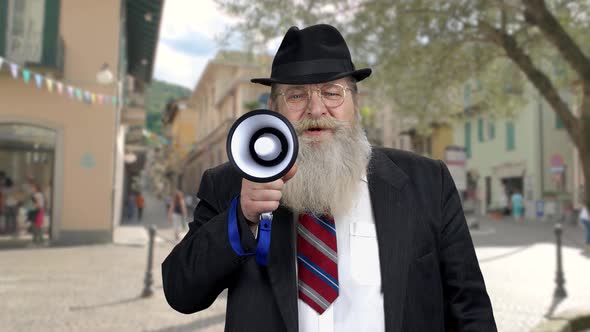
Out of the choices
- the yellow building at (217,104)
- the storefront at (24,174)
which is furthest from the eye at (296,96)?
the yellow building at (217,104)

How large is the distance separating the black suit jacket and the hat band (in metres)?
0.44

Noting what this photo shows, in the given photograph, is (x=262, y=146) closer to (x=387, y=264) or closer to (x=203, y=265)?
(x=203, y=265)

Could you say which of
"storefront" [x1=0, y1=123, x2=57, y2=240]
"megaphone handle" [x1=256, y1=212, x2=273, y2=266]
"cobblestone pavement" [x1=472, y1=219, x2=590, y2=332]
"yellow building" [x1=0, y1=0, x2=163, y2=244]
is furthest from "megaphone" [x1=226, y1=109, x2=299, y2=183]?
"storefront" [x1=0, y1=123, x2=57, y2=240]

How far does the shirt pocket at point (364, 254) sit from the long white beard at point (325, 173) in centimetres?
10

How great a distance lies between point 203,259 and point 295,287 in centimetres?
35

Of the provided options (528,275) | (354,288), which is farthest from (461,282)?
(528,275)

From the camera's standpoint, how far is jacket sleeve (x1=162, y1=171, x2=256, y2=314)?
1.73 m

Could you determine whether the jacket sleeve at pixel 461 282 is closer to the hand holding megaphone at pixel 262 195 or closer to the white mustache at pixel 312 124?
the white mustache at pixel 312 124

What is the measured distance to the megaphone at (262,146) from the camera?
60.3 inches

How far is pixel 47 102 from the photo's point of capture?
1576 cm

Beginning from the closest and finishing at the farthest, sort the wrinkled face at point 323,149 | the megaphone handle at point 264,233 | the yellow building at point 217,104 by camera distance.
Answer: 1. the megaphone handle at point 264,233
2. the wrinkled face at point 323,149
3. the yellow building at point 217,104

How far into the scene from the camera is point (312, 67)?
2.08m

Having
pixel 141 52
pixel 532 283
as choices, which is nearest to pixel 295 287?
pixel 532 283

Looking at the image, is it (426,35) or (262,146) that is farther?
(426,35)
